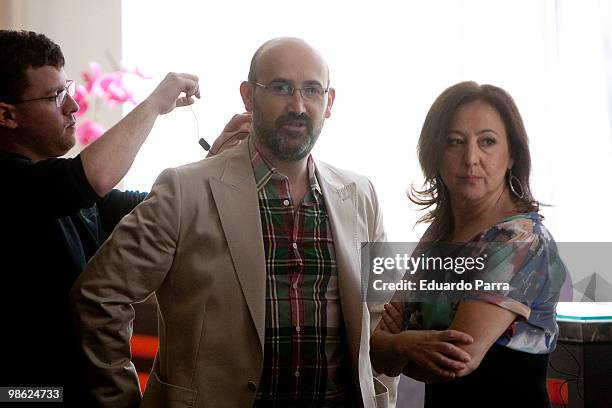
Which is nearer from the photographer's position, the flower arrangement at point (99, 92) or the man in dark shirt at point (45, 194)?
the man in dark shirt at point (45, 194)

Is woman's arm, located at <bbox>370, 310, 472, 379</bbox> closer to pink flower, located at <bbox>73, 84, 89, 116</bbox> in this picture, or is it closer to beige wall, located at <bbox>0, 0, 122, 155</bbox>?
pink flower, located at <bbox>73, 84, 89, 116</bbox>

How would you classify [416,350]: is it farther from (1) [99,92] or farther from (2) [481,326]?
(1) [99,92]

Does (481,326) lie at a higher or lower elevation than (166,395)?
higher

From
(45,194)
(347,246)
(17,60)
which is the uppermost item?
(17,60)

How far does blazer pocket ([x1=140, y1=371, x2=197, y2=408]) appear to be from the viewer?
1438mm

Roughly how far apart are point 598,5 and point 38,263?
1.91m

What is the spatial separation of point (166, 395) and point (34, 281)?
1.19ft

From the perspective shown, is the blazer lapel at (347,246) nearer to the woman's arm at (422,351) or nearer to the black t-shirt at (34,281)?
the woman's arm at (422,351)

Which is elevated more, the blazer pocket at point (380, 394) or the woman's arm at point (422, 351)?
the woman's arm at point (422, 351)

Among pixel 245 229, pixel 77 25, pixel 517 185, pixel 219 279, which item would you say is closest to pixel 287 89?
pixel 245 229

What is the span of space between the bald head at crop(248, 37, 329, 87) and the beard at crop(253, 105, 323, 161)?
89 mm

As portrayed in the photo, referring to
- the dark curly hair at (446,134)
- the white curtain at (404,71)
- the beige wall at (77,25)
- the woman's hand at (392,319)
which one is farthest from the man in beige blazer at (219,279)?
the beige wall at (77,25)

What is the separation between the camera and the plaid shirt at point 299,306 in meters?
1.45

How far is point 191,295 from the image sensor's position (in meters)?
1.46
